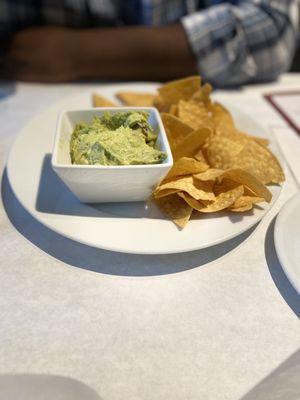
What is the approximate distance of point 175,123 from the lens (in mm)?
951

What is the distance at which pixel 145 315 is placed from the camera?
0.66 metres

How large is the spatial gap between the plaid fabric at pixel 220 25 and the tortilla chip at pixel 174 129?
624mm

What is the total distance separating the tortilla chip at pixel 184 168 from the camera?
83 cm

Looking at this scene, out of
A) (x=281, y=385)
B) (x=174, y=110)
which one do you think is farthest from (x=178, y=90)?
(x=281, y=385)

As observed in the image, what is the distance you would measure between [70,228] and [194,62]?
3.31 ft

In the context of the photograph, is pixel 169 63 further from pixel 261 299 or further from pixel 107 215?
pixel 261 299

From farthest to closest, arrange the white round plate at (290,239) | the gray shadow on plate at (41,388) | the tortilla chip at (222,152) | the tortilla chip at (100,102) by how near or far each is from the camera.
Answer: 1. the tortilla chip at (100,102)
2. the tortilla chip at (222,152)
3. the white round plate at (290,239)
4. the gray shadow on plate at (41,388)

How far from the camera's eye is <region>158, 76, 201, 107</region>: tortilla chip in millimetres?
1093

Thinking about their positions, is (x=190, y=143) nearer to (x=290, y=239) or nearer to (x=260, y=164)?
(x=260, y=164)

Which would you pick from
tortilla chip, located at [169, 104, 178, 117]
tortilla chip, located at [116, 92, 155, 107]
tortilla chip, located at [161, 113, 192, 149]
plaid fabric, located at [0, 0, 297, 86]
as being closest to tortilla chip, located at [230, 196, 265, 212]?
tortilla chip, located at [161, 113, 192, 149]

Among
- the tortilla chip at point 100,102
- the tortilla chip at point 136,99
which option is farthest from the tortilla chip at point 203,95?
the tortilla chip at point 100,102

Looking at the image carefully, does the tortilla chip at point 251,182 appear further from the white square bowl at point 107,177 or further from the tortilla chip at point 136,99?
the tortilla chip at point 136,99

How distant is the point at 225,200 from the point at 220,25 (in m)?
0.95

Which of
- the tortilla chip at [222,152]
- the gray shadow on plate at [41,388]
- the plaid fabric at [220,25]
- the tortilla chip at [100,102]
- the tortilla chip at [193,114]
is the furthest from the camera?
the plaid fabric at [220,25]
